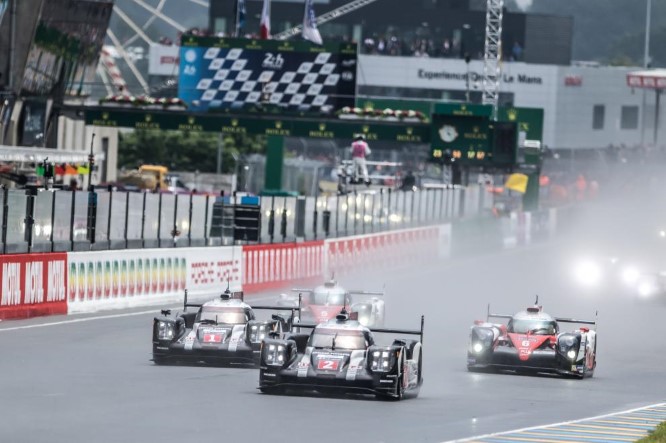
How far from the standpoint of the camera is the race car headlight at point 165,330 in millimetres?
25875

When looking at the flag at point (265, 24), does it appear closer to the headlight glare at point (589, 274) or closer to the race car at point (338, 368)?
the headlight glare at point (589, 274)

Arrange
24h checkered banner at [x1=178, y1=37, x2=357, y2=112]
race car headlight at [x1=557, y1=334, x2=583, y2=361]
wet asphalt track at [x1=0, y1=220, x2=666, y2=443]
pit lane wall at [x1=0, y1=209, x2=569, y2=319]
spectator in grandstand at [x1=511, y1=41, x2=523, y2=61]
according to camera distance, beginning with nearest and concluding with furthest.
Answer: wet asphalt track at [x1=0, y1=220, x2=666, y2=443] < race car headlight at [x1=557, y1=334, x2=583, y2=361] < pit lane wall at [x1=0, y1=209, x2=569, y2=319] < 24h checkered banner at [x1=178, y1=37, x2=357, y2=112] < spectator in grandstand at [x1=511, y1=41, x2=523, y2=61]

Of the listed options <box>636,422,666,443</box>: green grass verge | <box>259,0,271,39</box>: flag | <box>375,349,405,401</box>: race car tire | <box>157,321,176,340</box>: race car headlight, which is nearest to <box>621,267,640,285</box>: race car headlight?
<box>259,0,271,39</box>: flag

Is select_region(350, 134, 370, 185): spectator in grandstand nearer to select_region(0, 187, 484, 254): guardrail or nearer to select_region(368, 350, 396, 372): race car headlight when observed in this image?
select_region(0, 187, 484, 254): guardrail

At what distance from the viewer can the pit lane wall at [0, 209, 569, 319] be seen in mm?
33812

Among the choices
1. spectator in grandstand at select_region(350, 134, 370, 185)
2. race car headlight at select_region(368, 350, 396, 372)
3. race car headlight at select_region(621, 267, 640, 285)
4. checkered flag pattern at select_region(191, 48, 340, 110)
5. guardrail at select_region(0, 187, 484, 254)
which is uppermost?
checkered flag pattern at select_region(191, 48, 340, 110)

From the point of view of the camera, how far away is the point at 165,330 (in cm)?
2603

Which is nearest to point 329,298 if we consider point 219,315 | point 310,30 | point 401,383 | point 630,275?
point 219,315

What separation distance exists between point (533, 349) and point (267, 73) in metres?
33.1

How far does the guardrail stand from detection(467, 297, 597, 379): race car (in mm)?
10798

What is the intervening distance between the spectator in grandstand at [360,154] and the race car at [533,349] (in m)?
32.5

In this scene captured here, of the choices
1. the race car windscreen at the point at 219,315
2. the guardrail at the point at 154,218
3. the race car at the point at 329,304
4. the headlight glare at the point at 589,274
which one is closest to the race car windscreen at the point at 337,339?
the race car windscreen at the point at 219,315

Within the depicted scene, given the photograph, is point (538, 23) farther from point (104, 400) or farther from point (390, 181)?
point (104, 400)

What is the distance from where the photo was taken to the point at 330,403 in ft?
71.3
